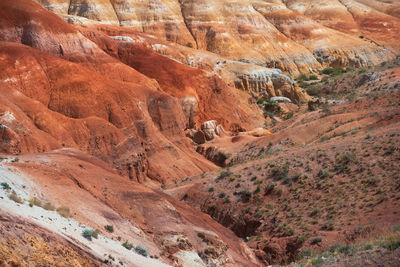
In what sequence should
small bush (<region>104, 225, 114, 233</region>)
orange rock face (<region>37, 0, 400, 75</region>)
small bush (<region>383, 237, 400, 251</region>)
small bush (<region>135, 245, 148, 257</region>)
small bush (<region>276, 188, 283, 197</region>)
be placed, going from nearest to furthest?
small bush (<region>383, 237, 400, 251</region>)
small bush (<region>135, 245, 148, 257</region>)
small bush (<region>104, 225, 114, 233</region>)
small bush (<region>276, 188, 283, 197</region>)
orange rock face (<region>37, 0, 400, 75</region>)

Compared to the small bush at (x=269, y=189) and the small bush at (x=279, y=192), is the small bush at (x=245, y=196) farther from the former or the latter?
the small bush at (x=279, y=192)

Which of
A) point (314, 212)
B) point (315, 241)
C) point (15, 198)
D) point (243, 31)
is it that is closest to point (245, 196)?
point (314, 212)

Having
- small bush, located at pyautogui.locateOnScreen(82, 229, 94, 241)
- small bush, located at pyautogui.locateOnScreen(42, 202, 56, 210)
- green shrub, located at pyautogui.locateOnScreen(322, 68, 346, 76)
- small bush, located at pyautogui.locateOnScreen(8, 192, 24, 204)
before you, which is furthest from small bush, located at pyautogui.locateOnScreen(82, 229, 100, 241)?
green shrub, located at pyautogui.locateOnScreen(322, 68, 346, 76)

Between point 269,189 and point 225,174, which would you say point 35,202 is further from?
point 225,174

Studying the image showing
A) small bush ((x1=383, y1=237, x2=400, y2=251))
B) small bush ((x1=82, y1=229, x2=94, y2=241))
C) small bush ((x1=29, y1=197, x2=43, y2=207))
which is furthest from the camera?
small bush ((x1=29, y1=197, x2=43, y2=207))

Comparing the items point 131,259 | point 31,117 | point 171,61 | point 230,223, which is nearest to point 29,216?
point 131,259

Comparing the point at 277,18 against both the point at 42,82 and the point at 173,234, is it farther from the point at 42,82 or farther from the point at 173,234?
the point at 173,234

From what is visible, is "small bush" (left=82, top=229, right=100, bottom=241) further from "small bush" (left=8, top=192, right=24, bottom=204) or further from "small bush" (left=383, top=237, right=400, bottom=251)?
"small bush" (left=383, top=237, right=400, bottom=251)
